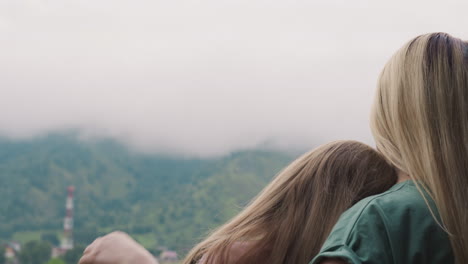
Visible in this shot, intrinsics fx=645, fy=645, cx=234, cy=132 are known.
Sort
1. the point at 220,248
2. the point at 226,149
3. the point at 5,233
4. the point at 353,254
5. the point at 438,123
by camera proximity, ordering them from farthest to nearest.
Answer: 1. the point at 226,149
2. the point at 5,233
3. the point at 220,248
4. the point at 438,123
5. the point at 353,254

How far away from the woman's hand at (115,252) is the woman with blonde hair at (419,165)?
2.58 ft

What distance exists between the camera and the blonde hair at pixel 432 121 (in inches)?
62.6

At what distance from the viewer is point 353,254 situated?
140 centimetres

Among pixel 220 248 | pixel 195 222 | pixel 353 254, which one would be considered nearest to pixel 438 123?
pixel 353 254

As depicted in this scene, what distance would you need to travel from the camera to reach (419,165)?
1648 millimetres

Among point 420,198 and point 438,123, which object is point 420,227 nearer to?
point 420,198

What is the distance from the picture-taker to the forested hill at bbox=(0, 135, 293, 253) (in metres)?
119

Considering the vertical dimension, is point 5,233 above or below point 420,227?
below

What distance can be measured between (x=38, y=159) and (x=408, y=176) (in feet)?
538

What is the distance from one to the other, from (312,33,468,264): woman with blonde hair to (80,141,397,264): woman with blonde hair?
425mm

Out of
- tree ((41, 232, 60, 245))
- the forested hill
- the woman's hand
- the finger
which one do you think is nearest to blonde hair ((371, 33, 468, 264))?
the woman's hand

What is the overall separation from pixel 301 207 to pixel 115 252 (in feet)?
2.10

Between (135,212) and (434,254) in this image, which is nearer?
(434,254)

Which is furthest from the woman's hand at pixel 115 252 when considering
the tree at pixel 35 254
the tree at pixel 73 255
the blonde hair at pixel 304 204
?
the tree at pixel 35 254
